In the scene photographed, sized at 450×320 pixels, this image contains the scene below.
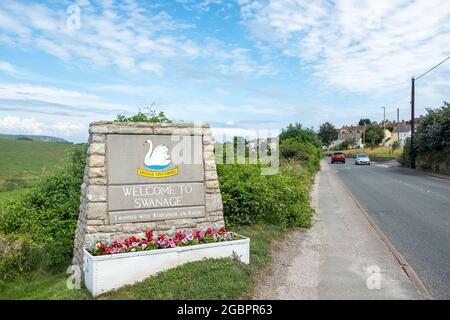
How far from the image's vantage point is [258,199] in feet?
30.6

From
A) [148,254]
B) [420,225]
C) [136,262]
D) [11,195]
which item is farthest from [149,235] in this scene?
[11,195]

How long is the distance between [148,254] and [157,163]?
1.68m

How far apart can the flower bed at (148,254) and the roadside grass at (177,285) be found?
134 mm

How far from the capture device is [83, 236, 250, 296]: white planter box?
5471mm

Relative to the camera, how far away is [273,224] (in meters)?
9.73

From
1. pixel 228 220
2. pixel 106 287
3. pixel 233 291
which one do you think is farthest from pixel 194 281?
pixel 228 220

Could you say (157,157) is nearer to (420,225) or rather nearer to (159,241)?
(159,241)

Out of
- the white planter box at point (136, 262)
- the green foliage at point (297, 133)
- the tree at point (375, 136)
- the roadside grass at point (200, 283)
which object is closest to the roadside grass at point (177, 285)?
the roadside grass at point (200, 283)

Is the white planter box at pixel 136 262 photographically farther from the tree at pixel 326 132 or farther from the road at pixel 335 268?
the tree at pixel 326 132

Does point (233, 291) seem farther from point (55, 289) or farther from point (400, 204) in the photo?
point (400, 204)

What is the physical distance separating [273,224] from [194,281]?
437 cm

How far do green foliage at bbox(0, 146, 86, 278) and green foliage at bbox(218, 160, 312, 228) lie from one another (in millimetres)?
3192
